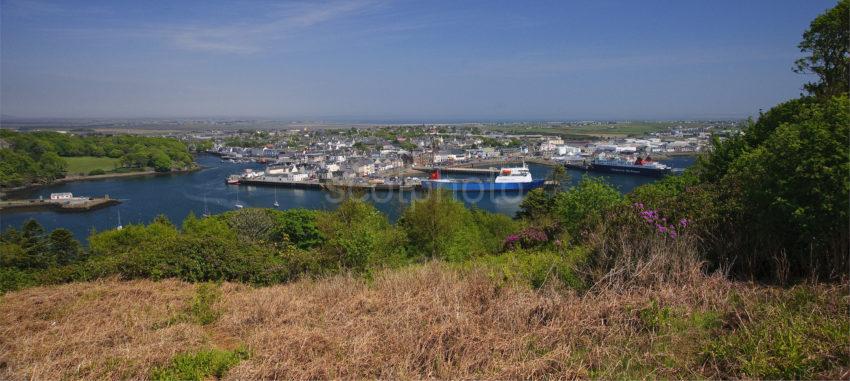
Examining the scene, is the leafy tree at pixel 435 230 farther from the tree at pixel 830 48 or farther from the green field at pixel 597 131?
the green field at pixel 597 131

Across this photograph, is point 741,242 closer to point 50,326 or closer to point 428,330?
point 428,330

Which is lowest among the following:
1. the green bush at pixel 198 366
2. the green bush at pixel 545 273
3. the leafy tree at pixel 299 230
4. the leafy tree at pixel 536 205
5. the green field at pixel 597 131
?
the leafy tree at pixel 299 230

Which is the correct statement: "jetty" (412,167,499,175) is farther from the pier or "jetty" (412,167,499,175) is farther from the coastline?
the pier

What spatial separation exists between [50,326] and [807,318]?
345cm

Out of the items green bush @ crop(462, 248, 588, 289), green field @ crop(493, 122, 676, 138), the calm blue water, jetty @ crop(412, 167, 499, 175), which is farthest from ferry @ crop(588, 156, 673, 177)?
green field @ crop(493, 122, 676, 138)

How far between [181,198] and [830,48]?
Answer: 66.2 ft

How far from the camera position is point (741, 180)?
119 inches

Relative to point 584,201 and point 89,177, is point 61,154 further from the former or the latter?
point 584,201

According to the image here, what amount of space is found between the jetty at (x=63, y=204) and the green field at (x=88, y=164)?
27.9ft

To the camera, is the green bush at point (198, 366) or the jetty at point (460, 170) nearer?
the green bush at point (198, 366)

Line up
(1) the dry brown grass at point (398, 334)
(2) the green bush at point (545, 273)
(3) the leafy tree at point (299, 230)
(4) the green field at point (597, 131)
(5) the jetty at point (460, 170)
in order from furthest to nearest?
(4) the green field at point (597, 131) < (5) the jetty at point (460, 170) < (3) the leafy tree at point (299, 230) < (2) the green bush at point (545, 273) < (1) the dry brown grass at point (398, 334)

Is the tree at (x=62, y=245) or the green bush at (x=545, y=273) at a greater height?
the green bush at (x=545, y=273)

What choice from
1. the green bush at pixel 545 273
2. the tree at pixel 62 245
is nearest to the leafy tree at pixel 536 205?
the green bush at pixel 545 273

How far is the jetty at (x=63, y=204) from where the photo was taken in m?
17.2
